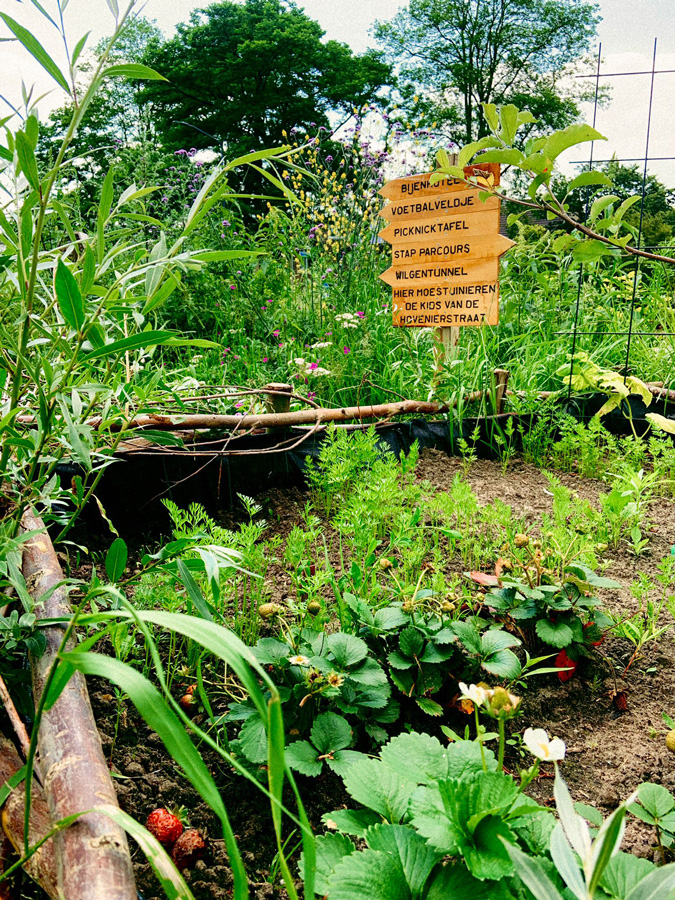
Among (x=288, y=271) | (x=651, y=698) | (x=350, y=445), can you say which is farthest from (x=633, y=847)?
(x=288, y=271)

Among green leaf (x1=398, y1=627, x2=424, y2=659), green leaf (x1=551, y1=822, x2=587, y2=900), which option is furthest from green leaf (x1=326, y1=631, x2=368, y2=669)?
green leaf (x1=551, y1=822, x2=587, y2=900)

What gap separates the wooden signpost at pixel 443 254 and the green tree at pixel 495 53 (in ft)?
73.1

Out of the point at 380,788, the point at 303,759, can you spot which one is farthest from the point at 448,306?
the point at 380,788

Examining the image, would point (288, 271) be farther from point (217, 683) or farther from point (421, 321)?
point (217, 683)

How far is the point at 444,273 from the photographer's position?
11.3 ft

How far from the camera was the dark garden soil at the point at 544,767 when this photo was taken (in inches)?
39.8

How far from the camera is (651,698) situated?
1.41m

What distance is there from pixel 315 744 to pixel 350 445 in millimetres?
1251

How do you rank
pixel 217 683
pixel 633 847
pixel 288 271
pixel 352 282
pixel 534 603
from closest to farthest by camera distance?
pixel 633 847
pixel 217 683
pixel 534 603
pixel 352 282
pixel 288 271

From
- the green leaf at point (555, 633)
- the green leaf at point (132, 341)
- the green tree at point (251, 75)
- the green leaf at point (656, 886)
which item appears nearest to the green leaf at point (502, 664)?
the green leaf at point (555, 633)

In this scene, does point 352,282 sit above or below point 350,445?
above

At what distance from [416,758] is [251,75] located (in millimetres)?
26123

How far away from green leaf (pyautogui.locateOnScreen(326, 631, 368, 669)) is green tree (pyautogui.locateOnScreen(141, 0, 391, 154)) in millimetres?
23540

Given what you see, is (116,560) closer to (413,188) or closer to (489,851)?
(489,851)
